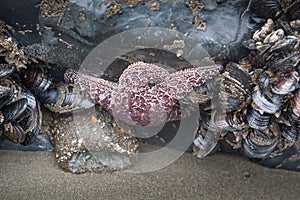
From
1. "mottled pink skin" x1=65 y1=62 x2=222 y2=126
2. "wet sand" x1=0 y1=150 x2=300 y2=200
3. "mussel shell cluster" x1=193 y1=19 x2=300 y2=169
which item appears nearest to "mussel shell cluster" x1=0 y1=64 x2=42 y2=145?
"wet sand" x1=0 y1=150 x2=300 y2=200

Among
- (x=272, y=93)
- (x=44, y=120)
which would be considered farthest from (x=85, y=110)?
(x=272, y=93)

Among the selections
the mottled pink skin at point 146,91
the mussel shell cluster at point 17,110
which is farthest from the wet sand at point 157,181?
the mottled pink skin at point 146,91

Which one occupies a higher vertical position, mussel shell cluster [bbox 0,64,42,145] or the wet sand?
mussel shell cluster [bbox 0,64,42,145]

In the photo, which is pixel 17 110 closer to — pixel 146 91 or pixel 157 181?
pixel 146 91

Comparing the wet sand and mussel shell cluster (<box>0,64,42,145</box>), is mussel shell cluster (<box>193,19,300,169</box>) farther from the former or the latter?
mussel shell cluster (<box>0,64,42,145</box>)

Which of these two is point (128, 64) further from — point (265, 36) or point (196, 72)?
point (265, 36)

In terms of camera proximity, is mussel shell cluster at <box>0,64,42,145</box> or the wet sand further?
the wet sand

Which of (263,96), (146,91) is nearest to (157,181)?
(146,91)

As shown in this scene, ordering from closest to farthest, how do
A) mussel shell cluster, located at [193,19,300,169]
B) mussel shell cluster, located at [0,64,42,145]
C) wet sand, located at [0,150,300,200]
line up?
1. mussel shell cluster, located at [193,19,300,169]
2. mussel shell cluster, located at [0,64,42,145]
3. wet sand, located at [0,150,300,200]
